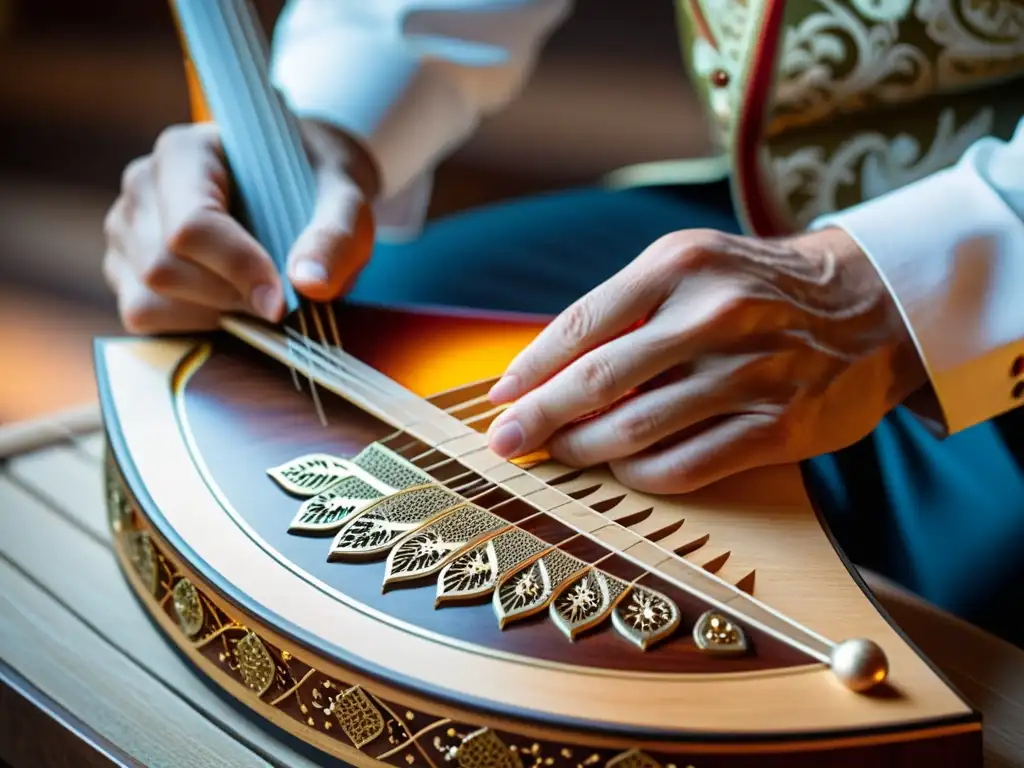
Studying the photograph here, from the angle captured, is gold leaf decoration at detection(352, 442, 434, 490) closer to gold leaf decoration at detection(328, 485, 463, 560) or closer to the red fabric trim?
gold leaf decoration at detection(328, 485, 463, 560)

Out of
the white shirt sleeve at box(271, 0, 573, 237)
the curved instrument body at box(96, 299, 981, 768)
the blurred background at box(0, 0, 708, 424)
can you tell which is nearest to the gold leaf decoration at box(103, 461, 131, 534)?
the curved instrument body at box(96, 299, 981, 768)

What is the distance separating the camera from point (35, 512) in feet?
2.79

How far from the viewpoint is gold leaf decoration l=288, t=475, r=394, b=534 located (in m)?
0.60

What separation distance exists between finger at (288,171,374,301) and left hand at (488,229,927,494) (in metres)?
0.19

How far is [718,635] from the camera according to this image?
0.51 m

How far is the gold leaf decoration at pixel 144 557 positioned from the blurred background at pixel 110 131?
3.87ft

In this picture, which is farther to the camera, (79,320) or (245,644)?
(79,320)

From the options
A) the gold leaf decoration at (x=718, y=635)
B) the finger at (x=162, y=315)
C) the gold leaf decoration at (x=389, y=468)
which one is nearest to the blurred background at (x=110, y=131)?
the finger at (x=162, y=315)

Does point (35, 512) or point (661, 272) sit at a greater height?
point (661, 272)

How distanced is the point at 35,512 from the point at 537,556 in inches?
18.8

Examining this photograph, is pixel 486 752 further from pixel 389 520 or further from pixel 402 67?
pixel 402 67

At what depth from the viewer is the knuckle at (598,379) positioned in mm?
639

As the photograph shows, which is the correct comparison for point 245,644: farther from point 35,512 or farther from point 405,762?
point 35,512

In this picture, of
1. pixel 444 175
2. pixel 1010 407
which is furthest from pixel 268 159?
pixel 444 175
